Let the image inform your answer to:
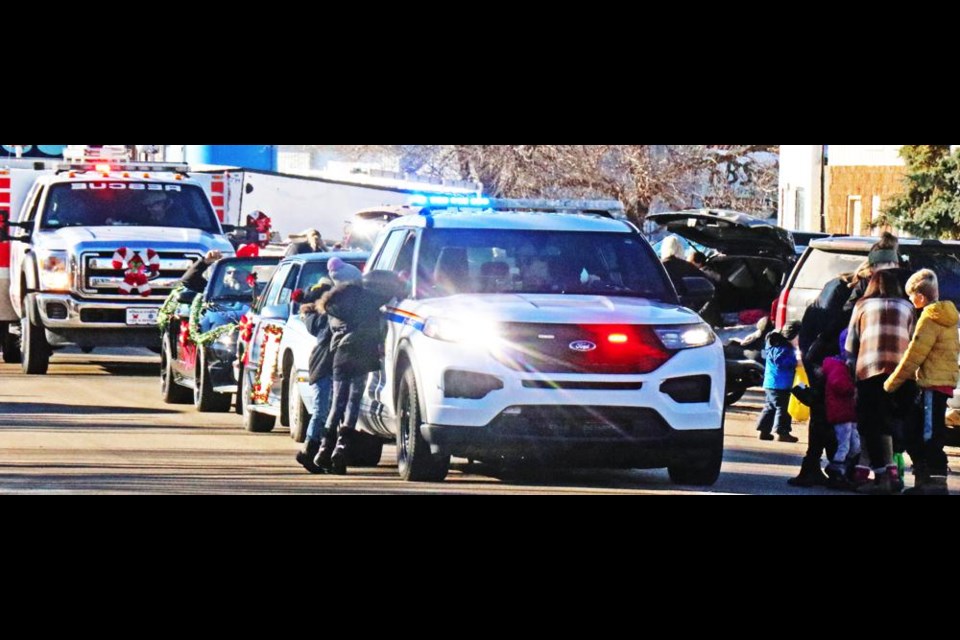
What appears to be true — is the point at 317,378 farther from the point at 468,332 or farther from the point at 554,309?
the point at 554,309

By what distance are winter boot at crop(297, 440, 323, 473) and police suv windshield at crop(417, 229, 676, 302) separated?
1577mm

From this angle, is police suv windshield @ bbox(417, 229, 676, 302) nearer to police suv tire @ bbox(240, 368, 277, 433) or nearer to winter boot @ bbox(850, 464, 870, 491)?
winter boot @ bbox(850, 464, 870, 491)

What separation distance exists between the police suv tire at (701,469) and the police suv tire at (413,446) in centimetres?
151

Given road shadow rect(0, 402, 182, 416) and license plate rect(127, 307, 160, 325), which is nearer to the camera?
road shadow rect(0, 402, 182, 416)

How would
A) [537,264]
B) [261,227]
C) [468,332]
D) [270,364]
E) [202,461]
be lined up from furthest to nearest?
[261,227] → [270,364] → [202,461] → [537,264] → [468,332]

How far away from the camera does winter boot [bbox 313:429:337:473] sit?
14.9m

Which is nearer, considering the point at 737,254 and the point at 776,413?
the point at 776,413

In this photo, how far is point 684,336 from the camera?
13453 mm

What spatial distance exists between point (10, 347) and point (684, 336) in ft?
49.7

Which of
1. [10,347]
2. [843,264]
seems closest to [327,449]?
[843,264]

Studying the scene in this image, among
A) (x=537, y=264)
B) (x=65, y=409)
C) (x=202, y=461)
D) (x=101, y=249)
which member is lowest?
(x=202, y=461)

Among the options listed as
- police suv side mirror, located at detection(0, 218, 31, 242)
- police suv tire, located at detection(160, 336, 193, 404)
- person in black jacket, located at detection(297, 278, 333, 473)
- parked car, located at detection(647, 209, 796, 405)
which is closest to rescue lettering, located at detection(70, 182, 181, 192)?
police suv side mirror, located at detection(0, 218, 31, 242)

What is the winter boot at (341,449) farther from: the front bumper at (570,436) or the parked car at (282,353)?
the front bumper at (570,436)

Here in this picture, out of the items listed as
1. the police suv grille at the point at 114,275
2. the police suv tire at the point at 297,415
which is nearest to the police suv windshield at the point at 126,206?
the police suv grille at the point at 114,275
